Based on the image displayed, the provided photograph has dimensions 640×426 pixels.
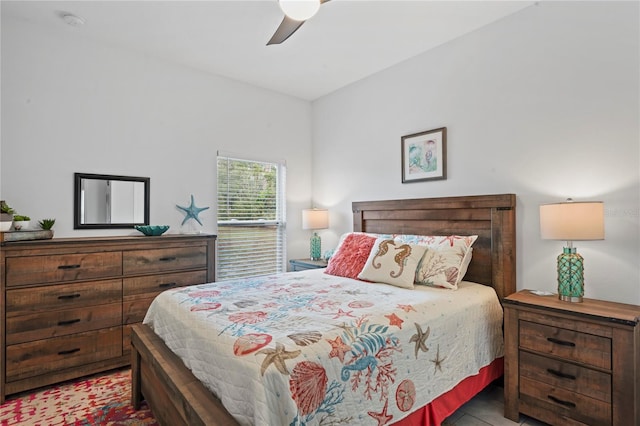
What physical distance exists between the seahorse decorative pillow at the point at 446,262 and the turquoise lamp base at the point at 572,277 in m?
0.61

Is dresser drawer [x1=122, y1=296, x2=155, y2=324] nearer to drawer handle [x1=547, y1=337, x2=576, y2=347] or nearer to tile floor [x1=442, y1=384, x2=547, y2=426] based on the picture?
tile floor [x1=442, y1=384, x2=547, y2=426]

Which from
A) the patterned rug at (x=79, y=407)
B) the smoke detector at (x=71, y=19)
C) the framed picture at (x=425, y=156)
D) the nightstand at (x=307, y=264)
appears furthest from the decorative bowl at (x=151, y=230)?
the framed picture at (x=425, y=156)

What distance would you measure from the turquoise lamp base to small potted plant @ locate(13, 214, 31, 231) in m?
3.80

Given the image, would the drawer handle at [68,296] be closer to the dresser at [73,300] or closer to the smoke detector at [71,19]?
the dresser at [73,300]

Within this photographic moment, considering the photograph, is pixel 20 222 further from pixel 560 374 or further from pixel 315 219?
pixel 560 374

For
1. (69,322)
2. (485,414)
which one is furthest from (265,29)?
(485,414)

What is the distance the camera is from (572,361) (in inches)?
73.5

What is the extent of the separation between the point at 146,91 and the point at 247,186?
141cm

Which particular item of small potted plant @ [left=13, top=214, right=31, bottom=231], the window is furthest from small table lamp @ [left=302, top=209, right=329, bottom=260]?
small potted plant @ [left=13, top=214, right=31, bottom=231]

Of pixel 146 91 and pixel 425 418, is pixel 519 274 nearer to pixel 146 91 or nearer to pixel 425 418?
pixel 425 418

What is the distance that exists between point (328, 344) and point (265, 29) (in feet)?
8.53

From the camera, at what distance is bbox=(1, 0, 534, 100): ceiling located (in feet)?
8.22

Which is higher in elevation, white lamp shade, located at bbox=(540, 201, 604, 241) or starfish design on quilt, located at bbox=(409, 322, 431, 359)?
white lamp shade, located at bbox=(540, 201, 604, 241)

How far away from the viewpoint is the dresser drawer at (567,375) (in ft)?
5.81
